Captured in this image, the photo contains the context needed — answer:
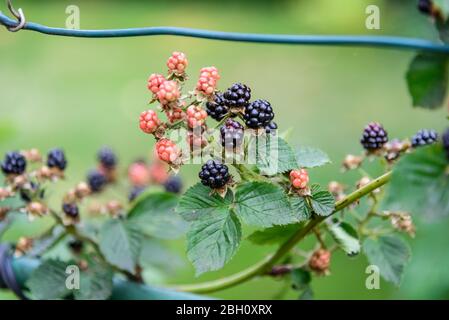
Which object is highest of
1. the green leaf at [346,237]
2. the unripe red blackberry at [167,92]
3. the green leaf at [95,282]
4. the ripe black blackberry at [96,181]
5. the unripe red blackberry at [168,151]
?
the unripe red blackberry at [167,92]

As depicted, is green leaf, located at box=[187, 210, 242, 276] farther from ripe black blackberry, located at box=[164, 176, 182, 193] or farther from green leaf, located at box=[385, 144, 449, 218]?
ripe black blackberry, located at box=[164, 176, 182, 193]

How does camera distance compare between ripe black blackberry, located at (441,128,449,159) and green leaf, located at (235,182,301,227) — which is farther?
green leaf, located at (235,182,301,227)

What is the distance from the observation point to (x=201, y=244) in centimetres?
74

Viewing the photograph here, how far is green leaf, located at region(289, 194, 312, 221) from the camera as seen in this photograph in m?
0.75

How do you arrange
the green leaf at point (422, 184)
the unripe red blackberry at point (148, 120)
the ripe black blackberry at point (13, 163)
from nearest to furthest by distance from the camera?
the green leaf at point (422, 184)
the unripe red blackberry at point (148, 120)
the ripe black blackberry at point (13, 163)

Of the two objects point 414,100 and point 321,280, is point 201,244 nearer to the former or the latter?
point 414,100

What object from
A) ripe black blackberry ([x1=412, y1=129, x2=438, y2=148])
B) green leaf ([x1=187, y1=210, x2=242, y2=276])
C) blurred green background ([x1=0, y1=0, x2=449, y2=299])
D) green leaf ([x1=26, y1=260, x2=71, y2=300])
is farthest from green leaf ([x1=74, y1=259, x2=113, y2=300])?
blurred green background ([x1=0, y1=0, x2=449, y2=299])

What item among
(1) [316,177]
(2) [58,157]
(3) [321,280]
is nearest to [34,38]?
(1) [316,177]

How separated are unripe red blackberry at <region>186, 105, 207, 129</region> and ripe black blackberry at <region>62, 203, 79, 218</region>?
1.01 feet

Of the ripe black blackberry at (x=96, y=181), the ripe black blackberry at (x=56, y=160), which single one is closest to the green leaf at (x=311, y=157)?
the ripe black blackberry at (x=56, y=160)

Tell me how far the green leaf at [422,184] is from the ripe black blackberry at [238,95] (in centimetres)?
19

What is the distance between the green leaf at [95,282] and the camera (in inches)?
35.9

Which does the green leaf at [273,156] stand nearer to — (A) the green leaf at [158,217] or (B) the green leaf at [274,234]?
(B) the green leaf at [274,234]

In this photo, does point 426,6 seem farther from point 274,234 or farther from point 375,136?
point 274,234
